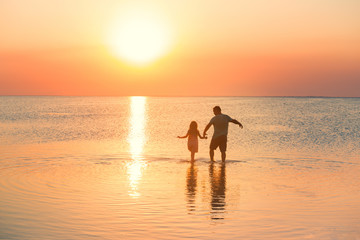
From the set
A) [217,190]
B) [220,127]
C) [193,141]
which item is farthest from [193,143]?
[217,190]

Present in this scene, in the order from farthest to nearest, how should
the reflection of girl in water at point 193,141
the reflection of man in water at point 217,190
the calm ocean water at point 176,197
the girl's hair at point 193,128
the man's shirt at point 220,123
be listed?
the girl's hair at point 193,128 → the reflection of girl in water at point 193,141 → the man's shirt at point 220,123 → the reflection of man in water at point 217,190 → the calm ocean water at point 176,197

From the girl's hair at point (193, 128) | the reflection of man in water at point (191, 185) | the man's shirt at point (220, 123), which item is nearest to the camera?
the reflection of man in water at point (191, 185)

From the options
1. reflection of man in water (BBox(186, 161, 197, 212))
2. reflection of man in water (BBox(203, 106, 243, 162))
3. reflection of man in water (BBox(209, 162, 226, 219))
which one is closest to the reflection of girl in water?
reflection of man in water (BBox(203, 106, 243, 162))

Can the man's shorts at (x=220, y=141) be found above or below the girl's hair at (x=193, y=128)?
below

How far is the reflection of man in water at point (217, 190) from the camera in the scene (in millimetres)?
8214

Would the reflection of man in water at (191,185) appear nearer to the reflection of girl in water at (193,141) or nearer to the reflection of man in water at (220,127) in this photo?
the reflection of girl in water at (193,141)

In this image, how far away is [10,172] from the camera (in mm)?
12344

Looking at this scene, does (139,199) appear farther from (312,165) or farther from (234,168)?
(312,165)

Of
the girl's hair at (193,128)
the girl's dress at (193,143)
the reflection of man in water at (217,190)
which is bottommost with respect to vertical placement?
the reflection of man in water at (217,190)

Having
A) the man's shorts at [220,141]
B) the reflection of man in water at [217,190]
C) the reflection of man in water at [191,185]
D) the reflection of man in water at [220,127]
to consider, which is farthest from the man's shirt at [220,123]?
the reflection of man in water at [191,185]

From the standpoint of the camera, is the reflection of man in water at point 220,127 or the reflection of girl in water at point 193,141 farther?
the reflection of girl in water at point 193,141

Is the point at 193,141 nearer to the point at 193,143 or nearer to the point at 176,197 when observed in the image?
the point at 193,143

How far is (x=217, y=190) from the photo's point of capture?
1016 centimetres

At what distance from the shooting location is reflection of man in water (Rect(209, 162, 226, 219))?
821 centimetres
